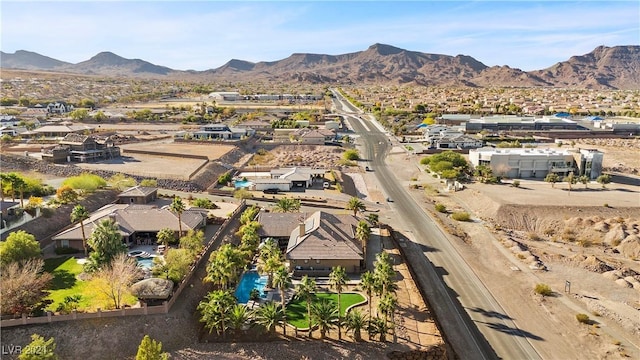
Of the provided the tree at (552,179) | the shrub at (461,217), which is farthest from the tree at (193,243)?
the tree at (552,179)

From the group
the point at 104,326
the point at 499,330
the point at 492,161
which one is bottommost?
the point at 499,330

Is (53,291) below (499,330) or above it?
above

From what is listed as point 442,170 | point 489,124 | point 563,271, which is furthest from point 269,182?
point 489,124

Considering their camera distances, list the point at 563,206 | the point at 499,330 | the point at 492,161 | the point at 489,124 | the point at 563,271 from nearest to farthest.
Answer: the point at 499,330
the point at 563,271
the point at 563,206
the point at 492,161
the point at 489,124

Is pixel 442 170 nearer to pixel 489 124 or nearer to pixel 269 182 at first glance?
pixel 269 182

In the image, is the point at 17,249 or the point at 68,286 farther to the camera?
the point at 17,249

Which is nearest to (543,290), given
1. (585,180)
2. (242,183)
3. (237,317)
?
(237,317)

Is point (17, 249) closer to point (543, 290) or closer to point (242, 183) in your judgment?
point (242, 183)
